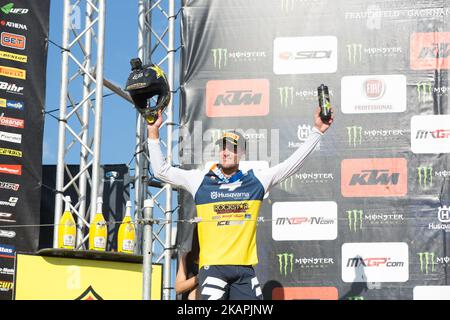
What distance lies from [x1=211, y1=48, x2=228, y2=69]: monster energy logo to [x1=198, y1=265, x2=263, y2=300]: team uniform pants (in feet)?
11.0

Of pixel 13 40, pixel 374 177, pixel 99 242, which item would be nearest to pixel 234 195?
pixel 99 242

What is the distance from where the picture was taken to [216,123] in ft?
30.5

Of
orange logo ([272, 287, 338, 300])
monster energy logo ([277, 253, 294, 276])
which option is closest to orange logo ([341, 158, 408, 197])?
monster energy logo ([277, 253, 294, 276])

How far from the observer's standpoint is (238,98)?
9289mm

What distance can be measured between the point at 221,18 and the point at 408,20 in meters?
1.81

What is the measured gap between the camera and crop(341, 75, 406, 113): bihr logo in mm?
9023

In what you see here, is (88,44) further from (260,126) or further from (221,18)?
(260,126)

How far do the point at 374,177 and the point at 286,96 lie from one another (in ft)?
3.73

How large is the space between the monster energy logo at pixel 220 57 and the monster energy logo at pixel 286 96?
2.05 feet

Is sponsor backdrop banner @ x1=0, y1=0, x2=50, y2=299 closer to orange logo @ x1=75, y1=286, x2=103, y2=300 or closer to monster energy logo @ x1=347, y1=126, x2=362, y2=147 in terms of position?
orange logo @ x1=75, y1=286, x2=103, y2=300

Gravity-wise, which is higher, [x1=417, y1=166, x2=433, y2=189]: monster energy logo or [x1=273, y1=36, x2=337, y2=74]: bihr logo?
[x1=273, y1=36, x2=337, y2=74]: bihr logo

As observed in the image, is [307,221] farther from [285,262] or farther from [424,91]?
[424,91]

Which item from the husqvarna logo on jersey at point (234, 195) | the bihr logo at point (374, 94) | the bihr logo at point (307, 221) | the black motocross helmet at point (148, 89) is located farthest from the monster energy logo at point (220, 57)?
the husqvarna logo on jersey at point (234, 195)
